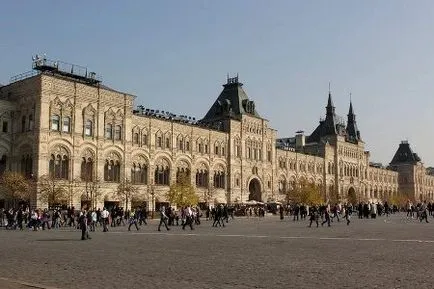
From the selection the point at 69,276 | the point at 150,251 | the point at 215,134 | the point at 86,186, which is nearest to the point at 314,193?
the point at 215,134

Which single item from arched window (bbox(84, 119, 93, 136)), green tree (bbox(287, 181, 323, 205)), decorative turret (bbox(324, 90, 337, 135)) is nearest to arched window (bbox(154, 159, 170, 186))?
arched window (bbox(84, 119, 93, 136))

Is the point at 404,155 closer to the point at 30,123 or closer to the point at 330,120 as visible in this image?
the point at 330,120

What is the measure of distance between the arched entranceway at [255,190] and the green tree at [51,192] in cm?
3843

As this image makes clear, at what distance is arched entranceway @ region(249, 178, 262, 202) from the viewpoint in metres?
86.1

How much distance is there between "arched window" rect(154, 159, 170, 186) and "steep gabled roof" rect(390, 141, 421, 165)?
108837 mm

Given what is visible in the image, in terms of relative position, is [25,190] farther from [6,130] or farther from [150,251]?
[150,251]

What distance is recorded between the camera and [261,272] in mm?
13617

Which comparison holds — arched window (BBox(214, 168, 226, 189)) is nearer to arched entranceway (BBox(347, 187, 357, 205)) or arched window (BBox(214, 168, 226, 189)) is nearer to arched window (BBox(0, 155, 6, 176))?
arched window (BBox(0, 155, 6, 176))

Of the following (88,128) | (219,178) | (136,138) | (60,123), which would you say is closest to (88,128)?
(88,128)

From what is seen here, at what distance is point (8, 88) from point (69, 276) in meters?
51.7

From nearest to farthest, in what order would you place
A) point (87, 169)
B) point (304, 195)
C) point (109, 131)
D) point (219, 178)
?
1. point (87, 169)
2. point (109, 131)
3. point (219, 178)
4. point (304, 195)

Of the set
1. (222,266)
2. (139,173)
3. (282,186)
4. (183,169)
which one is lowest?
(222,266)

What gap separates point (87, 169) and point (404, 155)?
4902 inches

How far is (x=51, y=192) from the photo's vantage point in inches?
2035
